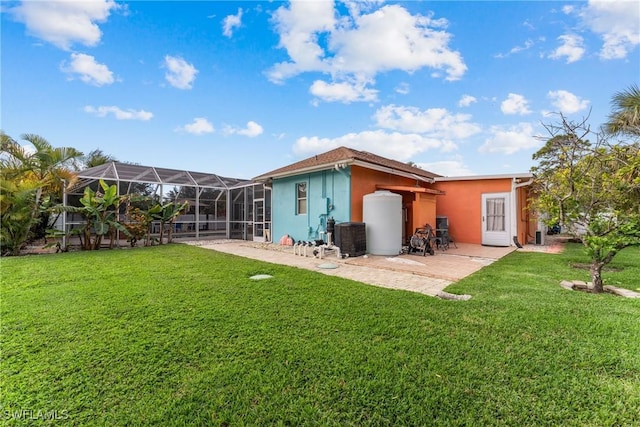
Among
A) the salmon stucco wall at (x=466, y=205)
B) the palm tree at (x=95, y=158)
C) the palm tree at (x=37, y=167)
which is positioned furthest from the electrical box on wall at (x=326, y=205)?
the palm tree at (x=95, y=158)

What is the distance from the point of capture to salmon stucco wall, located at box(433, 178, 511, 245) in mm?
12719

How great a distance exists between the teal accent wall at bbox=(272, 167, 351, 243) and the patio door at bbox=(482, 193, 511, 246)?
706 cm

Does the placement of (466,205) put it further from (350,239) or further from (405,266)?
(405,266)

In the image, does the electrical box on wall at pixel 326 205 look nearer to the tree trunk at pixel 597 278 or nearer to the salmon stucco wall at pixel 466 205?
the salmon stucco wall at pixel 466 205

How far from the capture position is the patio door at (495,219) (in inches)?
485

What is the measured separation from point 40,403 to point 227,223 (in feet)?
49.2

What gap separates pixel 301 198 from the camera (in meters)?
12.7

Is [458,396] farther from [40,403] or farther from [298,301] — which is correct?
[40,403]

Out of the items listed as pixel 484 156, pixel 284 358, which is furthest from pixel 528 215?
pixel 284 358

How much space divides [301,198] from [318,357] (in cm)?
1018

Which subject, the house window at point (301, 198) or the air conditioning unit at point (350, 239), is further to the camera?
the house window at point (301, 198)

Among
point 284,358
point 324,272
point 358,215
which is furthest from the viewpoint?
point 358,215

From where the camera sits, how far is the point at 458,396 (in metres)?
2.26
